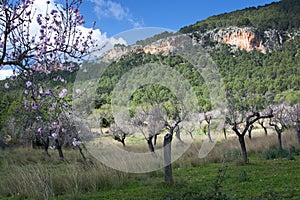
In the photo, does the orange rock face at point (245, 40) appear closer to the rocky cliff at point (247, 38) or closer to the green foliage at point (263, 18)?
the rocky cliff at point (247, 38)

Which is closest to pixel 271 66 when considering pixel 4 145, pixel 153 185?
pixel 4 145

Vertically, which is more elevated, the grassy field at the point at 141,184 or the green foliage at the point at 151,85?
the green foliage at the point at 151,85

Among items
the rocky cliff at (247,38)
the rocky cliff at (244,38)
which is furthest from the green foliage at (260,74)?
the rocky cliff at (247,38)

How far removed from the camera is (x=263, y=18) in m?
66.8

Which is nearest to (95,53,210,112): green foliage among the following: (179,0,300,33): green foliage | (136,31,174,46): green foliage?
(136,31,174,46): green foliage

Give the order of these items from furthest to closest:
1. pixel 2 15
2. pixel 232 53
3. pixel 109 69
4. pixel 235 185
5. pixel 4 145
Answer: pixel 232 53
pixel 4 145
pixel 109 69
pixel 235 185
pixel 2 15

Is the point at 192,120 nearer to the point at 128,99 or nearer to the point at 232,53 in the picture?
the point at 128,99

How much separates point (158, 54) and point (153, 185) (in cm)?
1142

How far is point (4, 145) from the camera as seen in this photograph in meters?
23.3

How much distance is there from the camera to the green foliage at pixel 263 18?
193 feet

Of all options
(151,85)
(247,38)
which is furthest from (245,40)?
(151,85)

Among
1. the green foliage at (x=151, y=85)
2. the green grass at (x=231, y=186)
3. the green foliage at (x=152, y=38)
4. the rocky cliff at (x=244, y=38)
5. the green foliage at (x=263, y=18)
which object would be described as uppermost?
the green foliage at (x=263, y=18)

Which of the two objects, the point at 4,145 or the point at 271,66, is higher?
the point at 271,66

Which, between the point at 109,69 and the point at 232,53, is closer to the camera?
the point at 109,69
